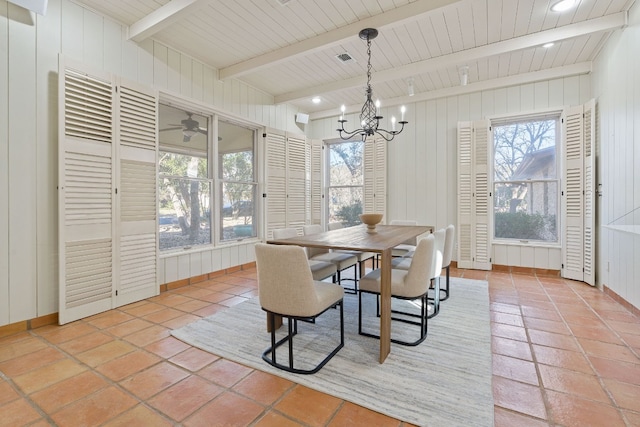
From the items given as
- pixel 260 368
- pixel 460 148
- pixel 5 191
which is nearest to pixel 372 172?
pixel 460 148

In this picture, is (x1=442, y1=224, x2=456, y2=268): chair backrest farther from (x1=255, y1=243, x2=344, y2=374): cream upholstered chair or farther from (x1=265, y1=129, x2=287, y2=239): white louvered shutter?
(x1=265, y1=129, x2=287, y2=239): white louvered shutter

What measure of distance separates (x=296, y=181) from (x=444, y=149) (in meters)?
2.59

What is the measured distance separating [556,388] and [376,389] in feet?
3.41

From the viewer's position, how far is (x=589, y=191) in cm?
375

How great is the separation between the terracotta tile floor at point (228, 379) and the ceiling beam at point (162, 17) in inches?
110

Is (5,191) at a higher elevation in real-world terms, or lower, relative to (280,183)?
lower

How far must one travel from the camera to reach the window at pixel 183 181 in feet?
12.1

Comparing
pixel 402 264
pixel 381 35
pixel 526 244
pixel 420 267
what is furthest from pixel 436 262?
pixel 526 244

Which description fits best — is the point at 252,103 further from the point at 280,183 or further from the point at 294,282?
the point at 294,282

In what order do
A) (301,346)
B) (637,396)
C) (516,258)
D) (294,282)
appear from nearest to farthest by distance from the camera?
(637,396)
(294,282)
(301,346)
(516,258)

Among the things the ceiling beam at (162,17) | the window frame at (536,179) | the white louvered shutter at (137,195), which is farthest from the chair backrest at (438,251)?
the white louvered shutter at (137,195)

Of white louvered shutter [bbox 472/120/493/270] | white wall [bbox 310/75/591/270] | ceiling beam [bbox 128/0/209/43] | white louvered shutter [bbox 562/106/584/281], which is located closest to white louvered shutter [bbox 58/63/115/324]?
ceiling beam [bbox 128/0/209/43]

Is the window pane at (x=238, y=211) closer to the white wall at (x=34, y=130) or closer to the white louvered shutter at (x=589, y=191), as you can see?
the white wall at (x=34, y=130)

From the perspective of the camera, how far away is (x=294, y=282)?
1.82 m
